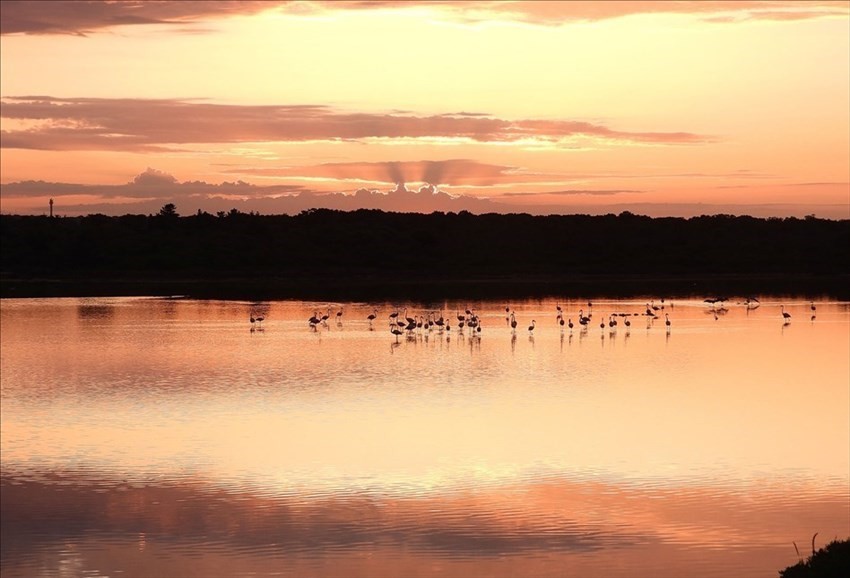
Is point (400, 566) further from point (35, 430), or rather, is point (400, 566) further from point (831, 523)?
Answer: point (35, 430)

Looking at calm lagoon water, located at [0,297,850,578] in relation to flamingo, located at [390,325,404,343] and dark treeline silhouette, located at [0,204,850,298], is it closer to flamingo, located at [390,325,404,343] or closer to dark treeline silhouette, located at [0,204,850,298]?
flamingo, located at [390,325,404,343]

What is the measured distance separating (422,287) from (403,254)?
2430cm

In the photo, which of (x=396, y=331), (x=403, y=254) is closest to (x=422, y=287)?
(x=403, y=254)

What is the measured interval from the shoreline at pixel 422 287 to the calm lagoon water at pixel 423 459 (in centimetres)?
3307

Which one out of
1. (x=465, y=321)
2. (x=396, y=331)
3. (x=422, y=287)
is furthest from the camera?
(x=422, y=287)

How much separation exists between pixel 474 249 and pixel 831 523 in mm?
98731

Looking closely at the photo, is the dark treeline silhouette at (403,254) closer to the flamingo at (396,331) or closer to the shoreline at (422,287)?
the shoreline at (422,287)

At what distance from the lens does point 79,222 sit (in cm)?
11888

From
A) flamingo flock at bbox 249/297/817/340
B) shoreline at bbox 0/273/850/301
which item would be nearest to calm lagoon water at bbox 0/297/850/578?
flamingo flock at bbox 249/297/817/340

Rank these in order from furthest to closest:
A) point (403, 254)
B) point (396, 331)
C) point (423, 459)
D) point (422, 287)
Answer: point (403, 254) → point (422, 287) → point (396, 331) → point (423, 459)

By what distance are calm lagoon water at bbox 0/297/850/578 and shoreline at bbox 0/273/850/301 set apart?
33.1m

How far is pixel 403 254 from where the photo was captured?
356 feet

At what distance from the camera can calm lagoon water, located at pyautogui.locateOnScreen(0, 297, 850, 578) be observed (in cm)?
1505

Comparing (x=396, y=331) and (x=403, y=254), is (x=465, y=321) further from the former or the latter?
(x=403, y=254)
